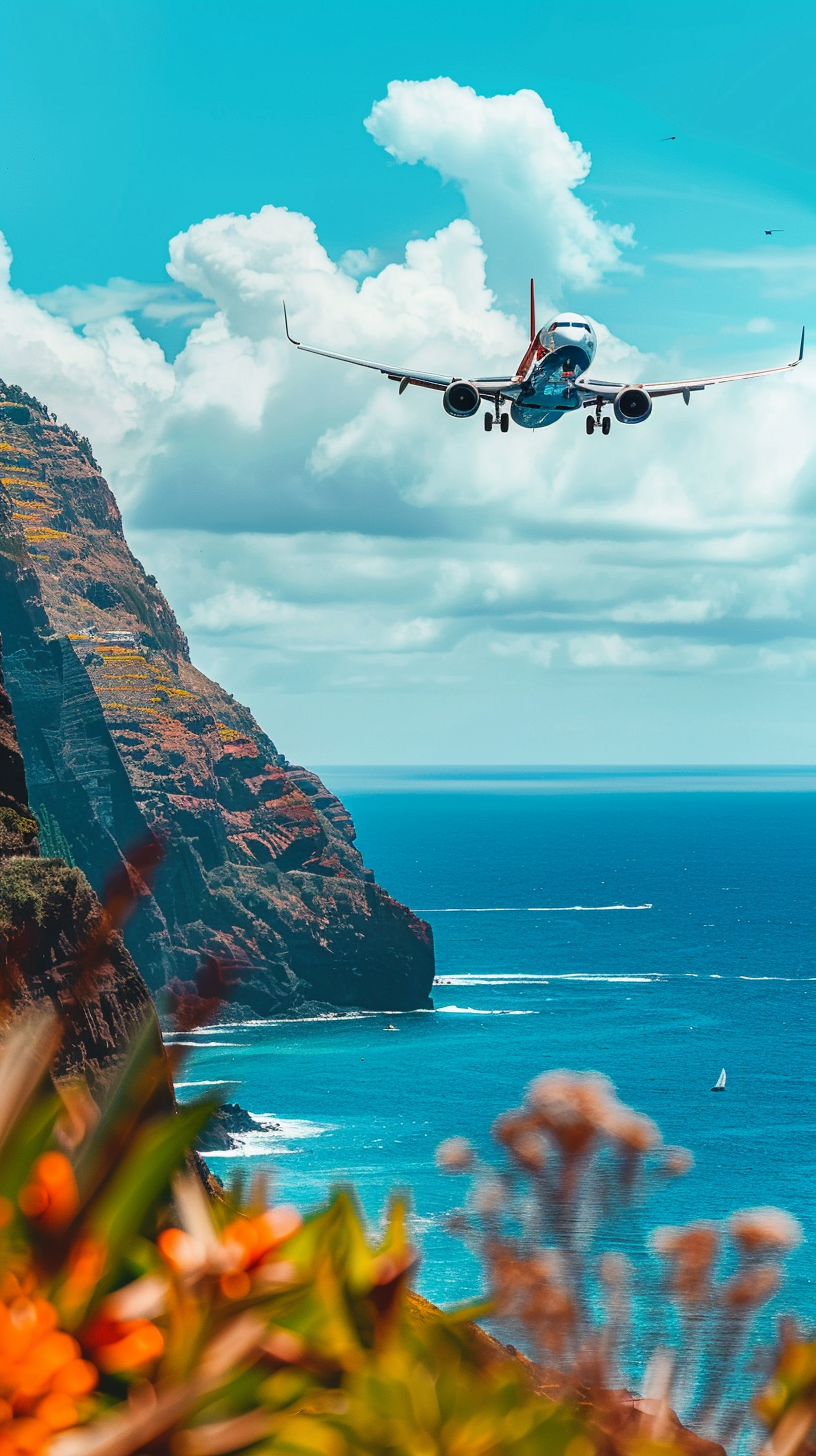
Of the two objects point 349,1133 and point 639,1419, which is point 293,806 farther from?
point 639,1419

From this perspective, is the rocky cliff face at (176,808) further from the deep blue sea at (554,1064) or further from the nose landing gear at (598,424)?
the nose landing gear at (598,424)

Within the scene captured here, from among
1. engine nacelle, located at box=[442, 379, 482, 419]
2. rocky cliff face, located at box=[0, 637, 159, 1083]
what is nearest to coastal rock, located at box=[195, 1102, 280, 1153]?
rocky cliff face, located at box=[0, 637, 159, 1083]

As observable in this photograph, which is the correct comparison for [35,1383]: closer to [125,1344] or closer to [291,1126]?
[125,1344]

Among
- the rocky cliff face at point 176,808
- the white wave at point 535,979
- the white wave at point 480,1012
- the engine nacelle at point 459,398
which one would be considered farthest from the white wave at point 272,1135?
the engine nacelle at point 459,398

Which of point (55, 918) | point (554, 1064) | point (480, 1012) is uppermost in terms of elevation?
point (55, 918)

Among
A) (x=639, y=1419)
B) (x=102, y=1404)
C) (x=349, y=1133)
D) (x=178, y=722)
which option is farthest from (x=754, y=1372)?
(x=178, y=722)

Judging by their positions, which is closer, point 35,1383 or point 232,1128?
point 35,1383

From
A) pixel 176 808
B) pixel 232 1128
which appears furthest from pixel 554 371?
pixel 176 808

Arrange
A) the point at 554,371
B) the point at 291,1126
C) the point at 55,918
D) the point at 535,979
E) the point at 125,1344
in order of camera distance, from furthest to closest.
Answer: the point at 535,979
the point at 291,1126
the point at 55,918
the point at 554,371
the point at 125,1344
